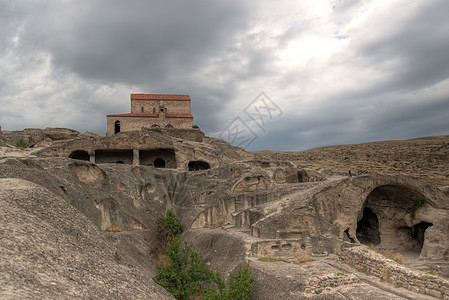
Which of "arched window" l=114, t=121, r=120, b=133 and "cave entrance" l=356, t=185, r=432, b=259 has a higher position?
"arched window" l=114, t=121, r=120, b=133

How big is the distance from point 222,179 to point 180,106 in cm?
1949

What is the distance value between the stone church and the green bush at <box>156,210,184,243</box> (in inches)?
688

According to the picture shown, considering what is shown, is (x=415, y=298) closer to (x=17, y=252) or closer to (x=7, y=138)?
(x=17, y=252)

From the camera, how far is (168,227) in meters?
18.2

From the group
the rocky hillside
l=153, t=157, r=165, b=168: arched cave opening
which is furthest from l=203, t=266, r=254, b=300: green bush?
the rocky hillside

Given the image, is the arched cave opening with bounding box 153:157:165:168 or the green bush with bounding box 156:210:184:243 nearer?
the green bush with bounding box 156:210:184:243

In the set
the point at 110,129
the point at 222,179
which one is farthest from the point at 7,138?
the point at 222,179

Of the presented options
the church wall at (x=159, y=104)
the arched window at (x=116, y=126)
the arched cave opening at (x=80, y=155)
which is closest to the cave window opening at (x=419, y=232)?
the arched cave opening at (x=80, y=155)

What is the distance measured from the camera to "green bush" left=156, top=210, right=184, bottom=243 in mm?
17844

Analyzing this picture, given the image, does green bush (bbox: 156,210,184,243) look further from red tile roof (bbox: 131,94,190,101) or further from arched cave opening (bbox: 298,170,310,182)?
red tile roof (bbox: 131,94,190,101)

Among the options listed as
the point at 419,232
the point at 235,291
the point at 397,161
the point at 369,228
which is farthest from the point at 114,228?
the point at 397,161

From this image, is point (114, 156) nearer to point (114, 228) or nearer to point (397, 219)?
point (114, 228)

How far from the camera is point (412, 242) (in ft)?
59.9

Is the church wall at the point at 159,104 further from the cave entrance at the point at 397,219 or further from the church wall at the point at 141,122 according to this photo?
the cave entrance at the point at 397,219
